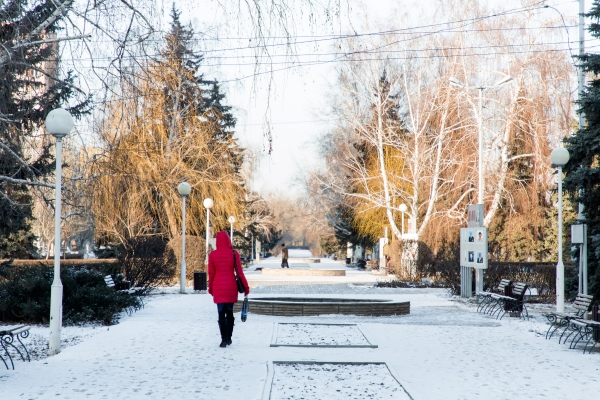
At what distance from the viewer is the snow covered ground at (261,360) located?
8.17 metres

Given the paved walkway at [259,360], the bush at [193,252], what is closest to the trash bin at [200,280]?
the bush at [193,252]

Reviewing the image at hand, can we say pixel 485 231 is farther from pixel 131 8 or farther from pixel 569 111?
pixel 131 8

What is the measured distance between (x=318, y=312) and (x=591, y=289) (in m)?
6.40

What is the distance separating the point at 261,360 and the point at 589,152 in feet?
33.5

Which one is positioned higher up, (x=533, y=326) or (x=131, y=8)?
(x=131, y=8)

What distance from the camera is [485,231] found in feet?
72.6

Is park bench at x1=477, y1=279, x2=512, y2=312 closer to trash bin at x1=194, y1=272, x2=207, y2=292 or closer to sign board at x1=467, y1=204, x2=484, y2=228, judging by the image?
sign board at x1=467, y1=204, x2=484, y2=228

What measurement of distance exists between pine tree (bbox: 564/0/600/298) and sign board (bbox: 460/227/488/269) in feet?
13.4

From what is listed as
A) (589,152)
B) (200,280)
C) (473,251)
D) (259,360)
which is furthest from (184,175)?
(259,360)

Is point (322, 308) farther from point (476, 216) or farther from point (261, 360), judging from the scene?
point (476, 216)

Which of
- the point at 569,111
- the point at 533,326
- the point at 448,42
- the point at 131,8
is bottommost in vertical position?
the point at 533,326

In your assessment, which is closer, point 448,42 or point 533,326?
point 533,326

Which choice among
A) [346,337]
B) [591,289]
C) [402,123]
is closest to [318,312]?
[346,337]

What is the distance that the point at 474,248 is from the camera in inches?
875
